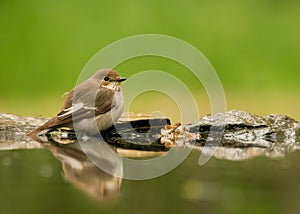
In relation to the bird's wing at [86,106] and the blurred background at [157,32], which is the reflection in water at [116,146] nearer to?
the bird's wing at [86,106]

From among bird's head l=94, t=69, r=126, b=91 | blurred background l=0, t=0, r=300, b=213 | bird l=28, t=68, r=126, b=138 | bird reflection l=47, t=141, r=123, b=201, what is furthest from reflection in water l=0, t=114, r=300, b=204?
blurred background l=0, t=0, r=300, b=213

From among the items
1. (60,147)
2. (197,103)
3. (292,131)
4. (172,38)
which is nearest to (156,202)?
(60,147)

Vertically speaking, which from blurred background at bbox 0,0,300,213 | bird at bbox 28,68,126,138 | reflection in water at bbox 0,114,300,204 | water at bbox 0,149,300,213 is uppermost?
blurred background at bbox 0,0,300,213

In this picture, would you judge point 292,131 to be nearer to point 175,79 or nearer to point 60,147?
point 60,147

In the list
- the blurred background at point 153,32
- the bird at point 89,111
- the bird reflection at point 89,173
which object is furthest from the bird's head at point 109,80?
the blurred background at point 153,32

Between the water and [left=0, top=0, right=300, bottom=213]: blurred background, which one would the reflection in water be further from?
[left=0, top=0, right=300, bottom=213]: blurred background

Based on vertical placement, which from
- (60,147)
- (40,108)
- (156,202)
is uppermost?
(40,108)

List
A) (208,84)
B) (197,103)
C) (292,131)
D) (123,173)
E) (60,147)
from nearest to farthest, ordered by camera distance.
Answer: (123,173) → (60,147) → (292,131) → (197,103) → (208,84)
